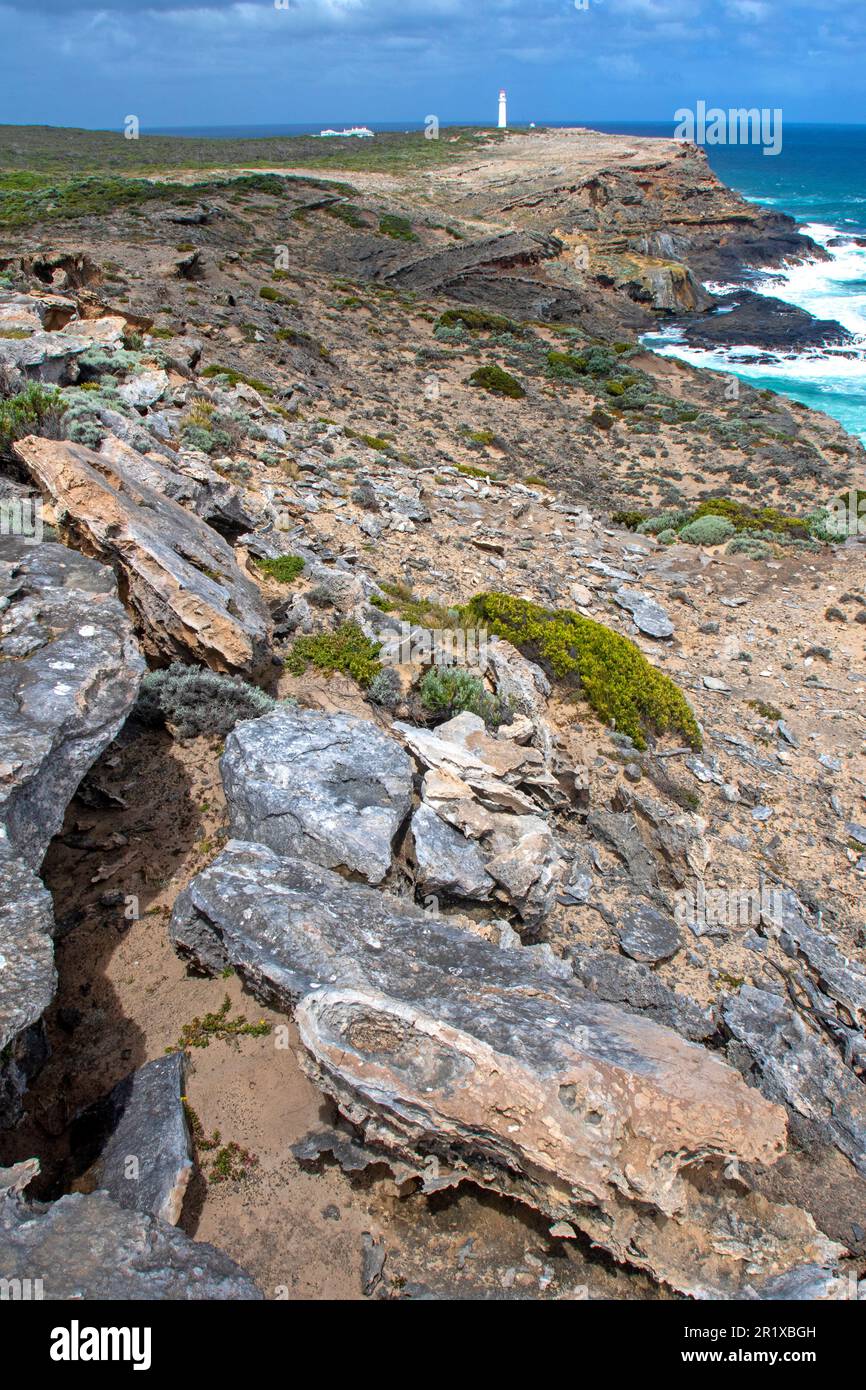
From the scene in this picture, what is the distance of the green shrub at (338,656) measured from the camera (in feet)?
33.6

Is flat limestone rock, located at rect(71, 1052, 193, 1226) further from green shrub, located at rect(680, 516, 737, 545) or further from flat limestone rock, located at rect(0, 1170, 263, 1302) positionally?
green shrub, located at rect(680, 516, 737, 545)

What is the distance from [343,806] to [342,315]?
37237mm

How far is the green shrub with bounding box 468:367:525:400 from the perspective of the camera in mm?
33156

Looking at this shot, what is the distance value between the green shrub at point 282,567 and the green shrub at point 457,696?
321cm

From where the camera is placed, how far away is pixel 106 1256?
381 centimetres

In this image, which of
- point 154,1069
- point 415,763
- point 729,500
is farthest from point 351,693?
point 729,500

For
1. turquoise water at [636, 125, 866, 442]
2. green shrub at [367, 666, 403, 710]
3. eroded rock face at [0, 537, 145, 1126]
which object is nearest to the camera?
eroded rock face at [0, 537, 145, 1126]

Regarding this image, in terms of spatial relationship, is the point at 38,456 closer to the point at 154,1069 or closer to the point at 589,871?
the point at 154,1069

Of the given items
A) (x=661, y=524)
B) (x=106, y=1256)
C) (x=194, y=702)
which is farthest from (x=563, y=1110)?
(x=661, y=524)

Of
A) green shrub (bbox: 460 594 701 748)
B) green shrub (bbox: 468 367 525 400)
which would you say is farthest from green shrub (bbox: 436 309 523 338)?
green shrub (bbox: 460 594 701 748)

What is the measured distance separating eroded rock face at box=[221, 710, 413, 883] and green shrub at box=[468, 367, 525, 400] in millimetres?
28618

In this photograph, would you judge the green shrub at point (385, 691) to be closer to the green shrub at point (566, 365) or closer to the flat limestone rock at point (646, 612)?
the flat limestone rock at point (646, 612)

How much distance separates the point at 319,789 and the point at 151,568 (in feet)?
10.7

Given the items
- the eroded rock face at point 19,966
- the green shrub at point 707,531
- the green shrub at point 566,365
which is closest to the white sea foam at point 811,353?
the green shrub at point 566,365
